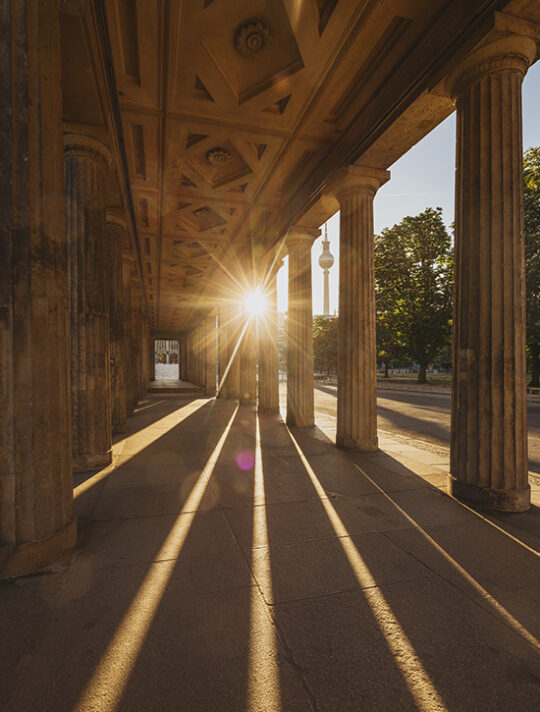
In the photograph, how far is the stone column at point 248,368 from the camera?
1886 cm

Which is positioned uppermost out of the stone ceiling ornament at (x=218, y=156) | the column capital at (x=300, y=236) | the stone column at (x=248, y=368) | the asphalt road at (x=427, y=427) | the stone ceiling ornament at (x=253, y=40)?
the stone ceiling ornament at (x=253, y=40)

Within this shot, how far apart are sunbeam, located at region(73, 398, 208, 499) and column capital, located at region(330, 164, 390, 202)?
7.44 meters

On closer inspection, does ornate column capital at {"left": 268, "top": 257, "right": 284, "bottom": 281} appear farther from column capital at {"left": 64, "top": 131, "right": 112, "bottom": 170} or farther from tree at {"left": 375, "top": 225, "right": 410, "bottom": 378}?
tree at {"left": 375, "top": 225, "right": 410, "bottom": 378}

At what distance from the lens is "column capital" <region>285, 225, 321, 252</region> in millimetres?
11547

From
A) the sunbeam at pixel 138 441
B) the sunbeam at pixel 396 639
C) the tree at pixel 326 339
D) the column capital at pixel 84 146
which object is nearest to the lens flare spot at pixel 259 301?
the sunbeam at pixel 138 441

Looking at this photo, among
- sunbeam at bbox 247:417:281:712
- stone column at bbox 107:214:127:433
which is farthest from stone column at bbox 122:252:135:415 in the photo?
sunbeam at bbox 247:417:281:712

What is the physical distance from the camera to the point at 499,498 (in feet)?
15.7

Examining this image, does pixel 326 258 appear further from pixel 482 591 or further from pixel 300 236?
pixel 482 591

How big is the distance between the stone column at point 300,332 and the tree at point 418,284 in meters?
23.4

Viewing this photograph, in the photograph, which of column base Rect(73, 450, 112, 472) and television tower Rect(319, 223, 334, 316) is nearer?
column base Rect(73, 450, 112, 472)

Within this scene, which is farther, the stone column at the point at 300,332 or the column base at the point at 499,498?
the stone column at the point at 300,332

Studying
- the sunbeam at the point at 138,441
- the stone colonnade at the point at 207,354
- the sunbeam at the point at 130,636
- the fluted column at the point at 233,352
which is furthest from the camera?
the stone colonnade at the point at 207,354

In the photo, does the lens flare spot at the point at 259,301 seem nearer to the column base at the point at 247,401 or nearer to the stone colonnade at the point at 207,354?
the column base at the point at 247,401

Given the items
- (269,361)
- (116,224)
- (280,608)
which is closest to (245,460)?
(280,608)
